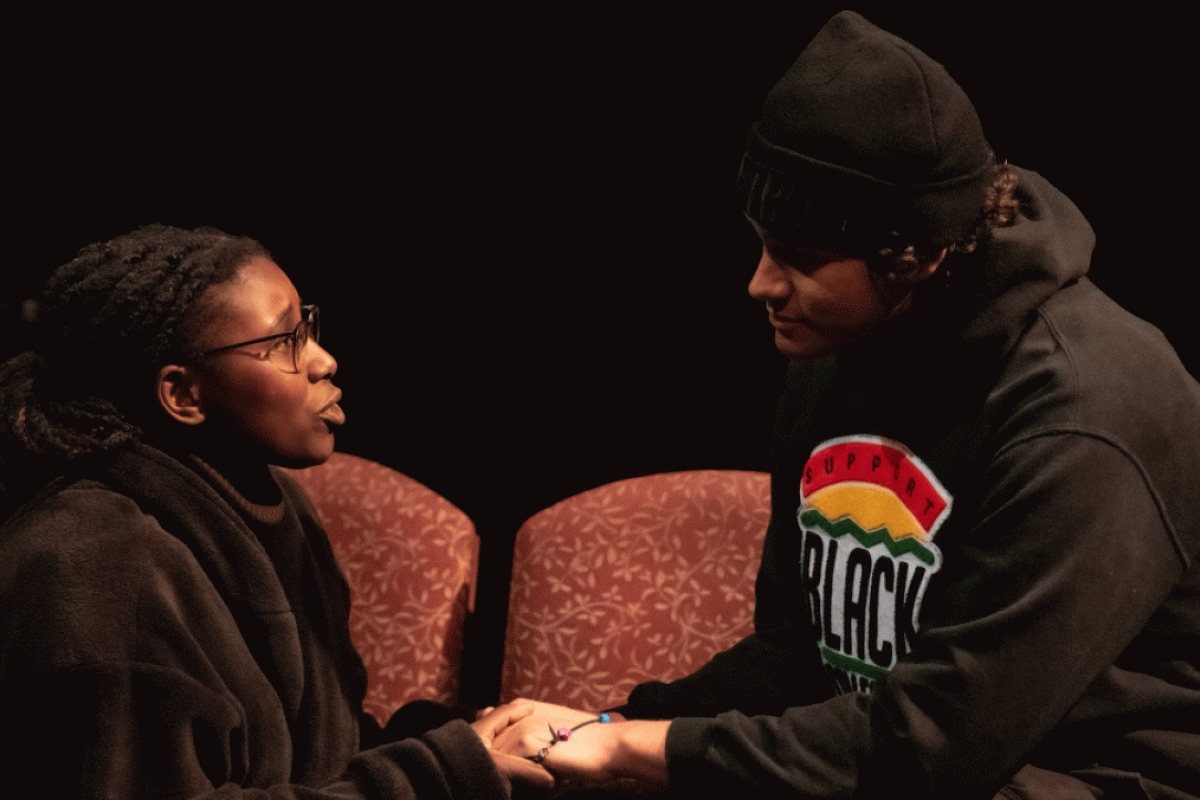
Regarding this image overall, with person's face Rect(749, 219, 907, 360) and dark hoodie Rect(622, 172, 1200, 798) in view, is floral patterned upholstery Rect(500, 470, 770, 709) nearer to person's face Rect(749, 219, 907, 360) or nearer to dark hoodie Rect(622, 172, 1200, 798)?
dark hoodie Rect(622, 172, 1200, 798)

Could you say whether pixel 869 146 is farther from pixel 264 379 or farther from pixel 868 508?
pixel 264 379

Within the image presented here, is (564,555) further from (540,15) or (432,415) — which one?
(540,15)

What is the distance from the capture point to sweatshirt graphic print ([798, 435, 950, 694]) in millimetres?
1485

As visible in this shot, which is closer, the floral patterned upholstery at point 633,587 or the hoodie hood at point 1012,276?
the hoodie hood at point 1012,276

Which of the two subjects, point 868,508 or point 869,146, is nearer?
point 869,146

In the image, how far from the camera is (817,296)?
143cm

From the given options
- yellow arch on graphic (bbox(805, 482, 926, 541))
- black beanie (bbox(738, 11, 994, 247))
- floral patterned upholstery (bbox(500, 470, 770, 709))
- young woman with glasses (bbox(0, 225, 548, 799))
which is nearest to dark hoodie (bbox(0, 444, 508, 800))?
young woman with glasses (bbox(0, 225, 548, 799))

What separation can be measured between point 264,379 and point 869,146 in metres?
0.89

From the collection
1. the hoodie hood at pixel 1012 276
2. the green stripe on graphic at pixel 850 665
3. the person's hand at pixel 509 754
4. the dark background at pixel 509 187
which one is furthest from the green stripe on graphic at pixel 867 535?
the dark background at pixel 509 187

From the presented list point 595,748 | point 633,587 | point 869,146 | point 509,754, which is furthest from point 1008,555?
point 633,587

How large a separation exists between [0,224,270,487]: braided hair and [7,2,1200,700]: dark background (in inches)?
33.0

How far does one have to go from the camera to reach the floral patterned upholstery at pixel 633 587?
2.07 m

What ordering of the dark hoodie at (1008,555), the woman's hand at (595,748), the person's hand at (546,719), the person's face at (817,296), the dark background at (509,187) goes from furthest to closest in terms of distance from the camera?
the dark background at (509,187), the person's hand at (546,719), the woman's hand at (595,748), the person's face at (817,296), the dark hoodie at (1008,555)

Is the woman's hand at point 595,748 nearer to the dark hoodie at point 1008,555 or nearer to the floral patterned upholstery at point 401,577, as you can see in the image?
the dark hoodie at point 1008,555
